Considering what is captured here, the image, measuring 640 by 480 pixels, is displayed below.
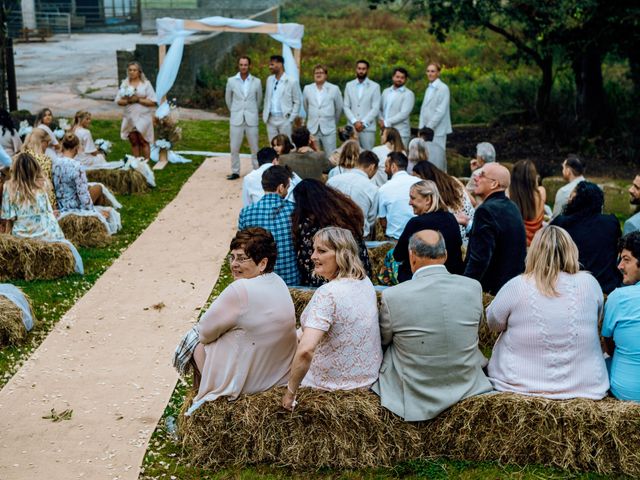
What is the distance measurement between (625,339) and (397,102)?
8118 mm

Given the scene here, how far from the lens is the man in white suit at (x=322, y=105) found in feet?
43.5

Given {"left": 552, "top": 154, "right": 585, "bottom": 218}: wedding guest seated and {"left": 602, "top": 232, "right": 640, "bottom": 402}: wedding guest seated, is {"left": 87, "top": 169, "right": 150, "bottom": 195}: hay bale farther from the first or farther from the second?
{"left": 602, "top": 232, "right": 640, "bottom": 402}: wedding guest seated

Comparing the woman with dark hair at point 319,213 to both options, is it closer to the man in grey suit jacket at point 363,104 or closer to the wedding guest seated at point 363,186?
the wedding guest seated at point 363,186

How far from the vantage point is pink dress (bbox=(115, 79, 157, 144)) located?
45.7 ft

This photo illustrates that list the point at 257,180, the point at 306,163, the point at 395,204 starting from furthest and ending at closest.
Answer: the point at 306,163, the point at 257,180, the point at 395,204

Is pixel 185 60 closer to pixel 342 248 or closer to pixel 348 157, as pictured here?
pixel 348 157

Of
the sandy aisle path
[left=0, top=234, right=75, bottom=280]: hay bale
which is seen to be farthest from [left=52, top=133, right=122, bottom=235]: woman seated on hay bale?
[left=0, top=234, right=75, bottom=280]: hay bale

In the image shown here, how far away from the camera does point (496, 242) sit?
7.07 metres

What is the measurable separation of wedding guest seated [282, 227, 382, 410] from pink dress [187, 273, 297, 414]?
6.8 inches

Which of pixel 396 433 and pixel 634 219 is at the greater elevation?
pixel 634 219

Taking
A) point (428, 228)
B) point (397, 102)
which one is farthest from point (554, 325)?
point (397, 102)

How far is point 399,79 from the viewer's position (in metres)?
13.0

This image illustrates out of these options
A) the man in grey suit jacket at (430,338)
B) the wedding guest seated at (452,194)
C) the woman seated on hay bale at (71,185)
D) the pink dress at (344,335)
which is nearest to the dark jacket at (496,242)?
the wedding guest seated at (452,194)

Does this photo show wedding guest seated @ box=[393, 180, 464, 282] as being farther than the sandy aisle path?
Yes
